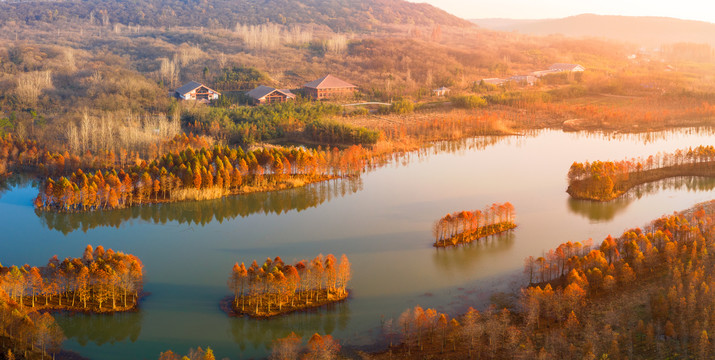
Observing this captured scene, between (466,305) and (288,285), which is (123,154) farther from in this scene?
(466,305)

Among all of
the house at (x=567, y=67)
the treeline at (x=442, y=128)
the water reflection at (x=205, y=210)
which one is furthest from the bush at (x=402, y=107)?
the house at (x=567, y=67)

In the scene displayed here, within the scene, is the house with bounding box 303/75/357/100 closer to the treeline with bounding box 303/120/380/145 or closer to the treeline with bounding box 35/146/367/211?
the treeline with bounding box 303/120/380/145

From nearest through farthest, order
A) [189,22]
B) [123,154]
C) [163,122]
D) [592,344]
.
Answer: [592,344] < [123,154] < [163,122] < [189,22]

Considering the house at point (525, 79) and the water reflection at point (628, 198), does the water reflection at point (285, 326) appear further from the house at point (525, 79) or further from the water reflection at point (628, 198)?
the house at point (525, 79)

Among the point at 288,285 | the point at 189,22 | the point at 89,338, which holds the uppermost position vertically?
the point at 189,22

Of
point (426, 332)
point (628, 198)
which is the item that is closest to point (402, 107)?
point (628, 198)

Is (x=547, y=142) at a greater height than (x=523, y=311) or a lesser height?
greater

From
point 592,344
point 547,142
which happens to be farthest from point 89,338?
point 547,142

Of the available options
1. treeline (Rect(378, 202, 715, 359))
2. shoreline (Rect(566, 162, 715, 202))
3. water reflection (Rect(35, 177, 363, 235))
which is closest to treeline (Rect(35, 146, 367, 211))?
water reflection (Rect(35, 177, 363, 235))
